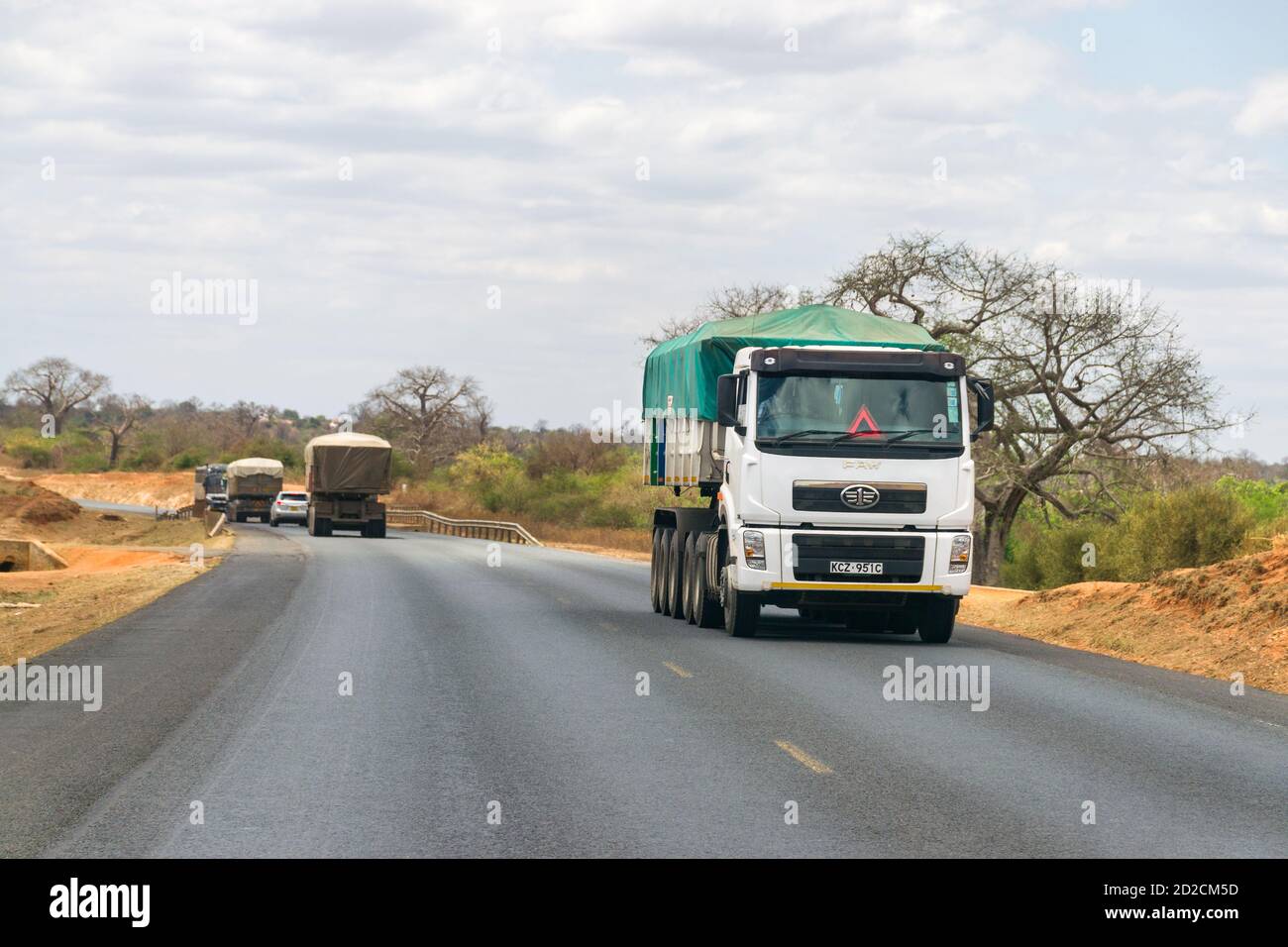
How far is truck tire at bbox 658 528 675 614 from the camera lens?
22.3m

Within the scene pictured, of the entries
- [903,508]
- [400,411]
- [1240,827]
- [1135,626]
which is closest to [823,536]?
[903,508]

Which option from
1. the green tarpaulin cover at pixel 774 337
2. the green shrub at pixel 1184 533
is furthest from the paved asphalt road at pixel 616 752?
the green shrub at pixel 1184 533

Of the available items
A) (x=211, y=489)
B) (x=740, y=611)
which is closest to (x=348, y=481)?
(x=211, y=489)

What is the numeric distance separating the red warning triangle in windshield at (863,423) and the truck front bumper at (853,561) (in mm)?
1090

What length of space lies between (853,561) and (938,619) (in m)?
1.58

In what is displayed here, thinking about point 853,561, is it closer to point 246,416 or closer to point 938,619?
point 938,619

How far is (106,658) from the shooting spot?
1598 centimetres

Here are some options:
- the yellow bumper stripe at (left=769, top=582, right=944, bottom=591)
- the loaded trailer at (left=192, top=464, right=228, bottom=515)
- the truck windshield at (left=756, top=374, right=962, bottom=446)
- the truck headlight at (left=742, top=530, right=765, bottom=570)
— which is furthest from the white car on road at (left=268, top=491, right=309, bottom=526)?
the yellow bumper stripe at (left=769, top=582, right=944, bottom=591)

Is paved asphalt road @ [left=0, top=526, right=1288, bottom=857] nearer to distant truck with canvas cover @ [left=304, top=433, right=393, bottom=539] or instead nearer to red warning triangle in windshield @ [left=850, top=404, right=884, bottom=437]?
red warning triangle in windshield @ [left=850, top=404, right=884, bottom=437]

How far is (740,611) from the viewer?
61.0ft

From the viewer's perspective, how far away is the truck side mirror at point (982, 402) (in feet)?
57.4

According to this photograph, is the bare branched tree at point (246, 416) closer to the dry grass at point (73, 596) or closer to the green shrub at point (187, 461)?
the green shrub at point (187, 461)

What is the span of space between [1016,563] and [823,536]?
22.6 meters
